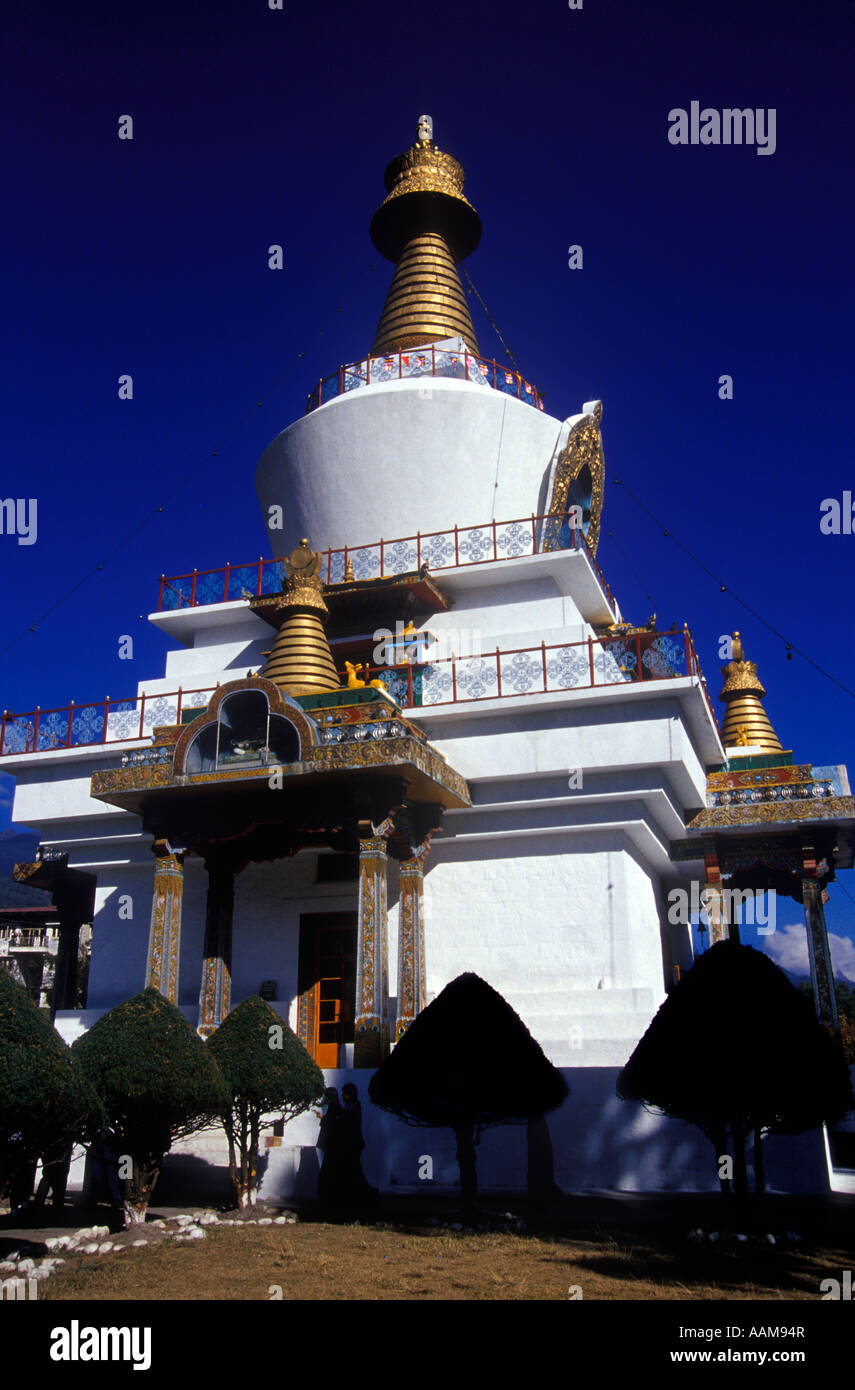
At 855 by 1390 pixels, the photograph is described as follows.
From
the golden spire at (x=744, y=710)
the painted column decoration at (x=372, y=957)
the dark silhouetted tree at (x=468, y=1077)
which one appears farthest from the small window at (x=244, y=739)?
the golden spire at (x=744, y=710)

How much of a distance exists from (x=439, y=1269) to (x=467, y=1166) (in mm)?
2122

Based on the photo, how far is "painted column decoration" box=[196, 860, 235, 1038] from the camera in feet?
56.6

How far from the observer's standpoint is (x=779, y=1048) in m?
9.92

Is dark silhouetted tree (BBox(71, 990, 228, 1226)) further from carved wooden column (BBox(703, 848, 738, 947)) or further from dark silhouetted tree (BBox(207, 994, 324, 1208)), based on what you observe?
carved wooden column (BBox(703, 848, 738, 947))

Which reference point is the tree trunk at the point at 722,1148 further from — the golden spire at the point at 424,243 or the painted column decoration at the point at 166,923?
the golden spire at the point at 424,243

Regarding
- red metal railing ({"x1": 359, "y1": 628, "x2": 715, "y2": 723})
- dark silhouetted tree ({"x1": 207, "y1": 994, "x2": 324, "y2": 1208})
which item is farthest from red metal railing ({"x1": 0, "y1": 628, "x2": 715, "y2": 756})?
dark silhouetted tree ({"x1": 207, "y1": 994, "x2": 324, "y2": 1208})

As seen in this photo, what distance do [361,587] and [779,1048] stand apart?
1188 centimetres

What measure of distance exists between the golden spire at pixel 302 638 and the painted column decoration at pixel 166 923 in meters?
3.13

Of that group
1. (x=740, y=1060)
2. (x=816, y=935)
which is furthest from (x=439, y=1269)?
(x=816, y=935)

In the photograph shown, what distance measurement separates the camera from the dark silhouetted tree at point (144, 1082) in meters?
10.4

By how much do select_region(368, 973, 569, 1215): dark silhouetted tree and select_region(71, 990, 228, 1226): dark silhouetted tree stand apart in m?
1.72

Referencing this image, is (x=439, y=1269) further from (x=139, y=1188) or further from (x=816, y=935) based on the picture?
(x=816, y=935)
